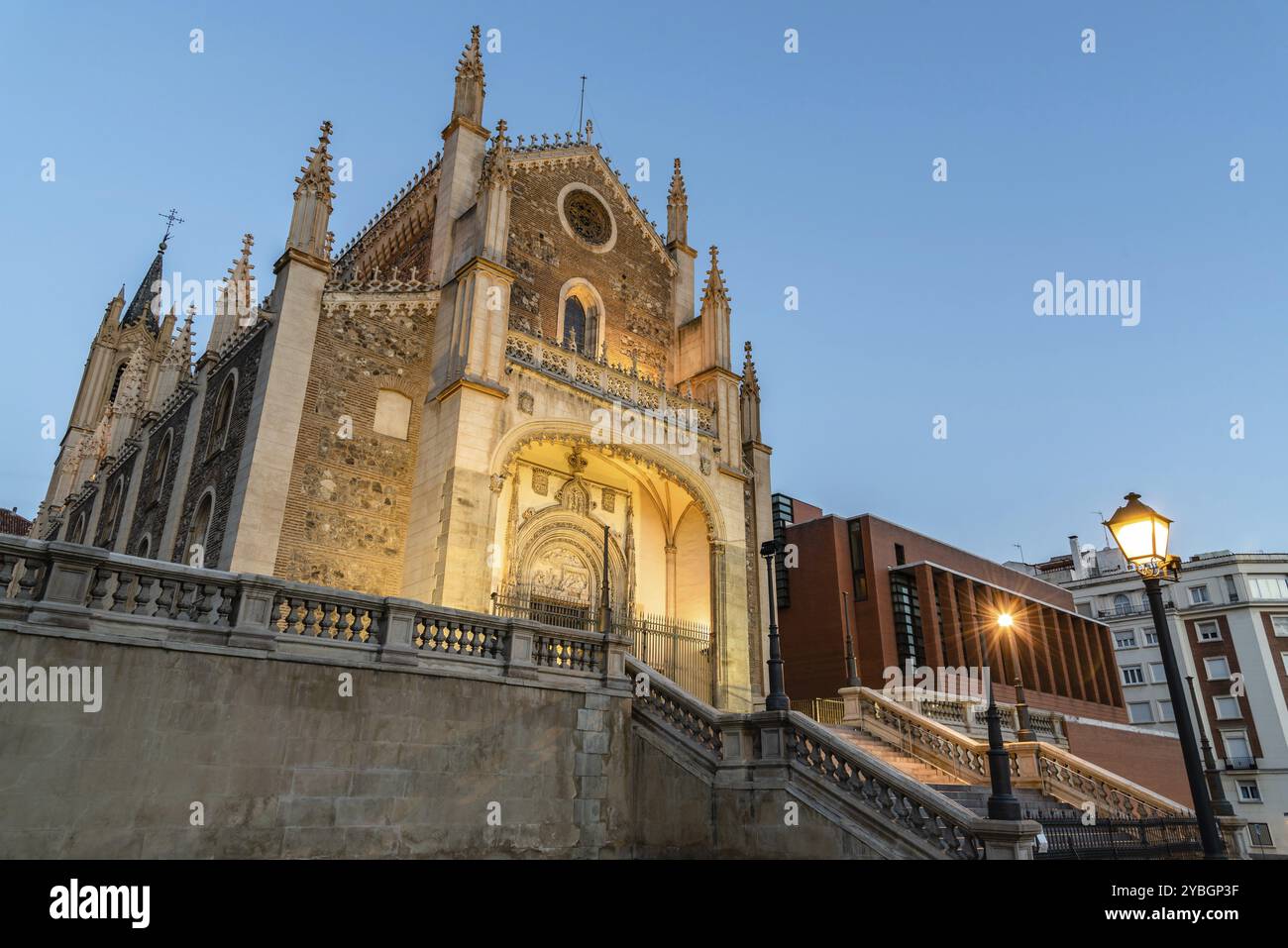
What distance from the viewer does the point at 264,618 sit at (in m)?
9.58

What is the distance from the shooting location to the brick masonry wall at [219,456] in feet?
56.6

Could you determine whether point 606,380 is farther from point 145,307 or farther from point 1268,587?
point 145,307

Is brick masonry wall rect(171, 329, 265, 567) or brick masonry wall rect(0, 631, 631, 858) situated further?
brick masonry wall rect(171, 329, 265, 567)

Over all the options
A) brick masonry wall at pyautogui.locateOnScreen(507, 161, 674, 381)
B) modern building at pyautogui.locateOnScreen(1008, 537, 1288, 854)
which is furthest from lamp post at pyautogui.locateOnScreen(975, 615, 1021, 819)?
modern building at pyautogui.locateOnScreen(1008, 537, 1288, 854)

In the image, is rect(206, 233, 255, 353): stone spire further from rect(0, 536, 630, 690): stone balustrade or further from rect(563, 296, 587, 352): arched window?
rect(0, 536, 630, 690): stone balustrade

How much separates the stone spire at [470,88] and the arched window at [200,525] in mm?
12262

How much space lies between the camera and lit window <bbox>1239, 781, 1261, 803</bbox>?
147ft

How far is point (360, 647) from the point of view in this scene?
1023cm

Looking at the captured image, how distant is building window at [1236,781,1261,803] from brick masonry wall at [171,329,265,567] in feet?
182

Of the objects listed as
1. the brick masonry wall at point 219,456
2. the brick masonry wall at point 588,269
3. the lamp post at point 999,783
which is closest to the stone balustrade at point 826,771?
the lamp post at point 999,783

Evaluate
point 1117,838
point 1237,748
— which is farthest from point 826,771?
point 1237,748

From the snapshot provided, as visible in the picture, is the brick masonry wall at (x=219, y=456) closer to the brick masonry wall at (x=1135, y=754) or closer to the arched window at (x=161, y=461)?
the arched window at (x=161, y=461)

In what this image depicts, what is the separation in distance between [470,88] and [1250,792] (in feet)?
181
